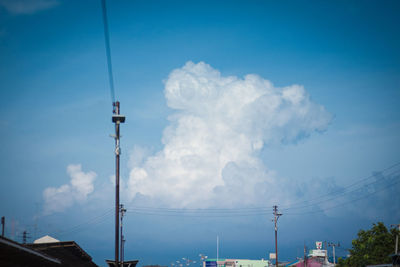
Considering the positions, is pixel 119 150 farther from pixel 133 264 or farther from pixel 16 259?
pixel 133 264

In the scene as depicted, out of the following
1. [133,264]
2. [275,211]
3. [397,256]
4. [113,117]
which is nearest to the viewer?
[113,117]

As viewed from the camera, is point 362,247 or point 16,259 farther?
point 362,247

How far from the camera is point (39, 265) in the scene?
25.6 m

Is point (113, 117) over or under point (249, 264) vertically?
over

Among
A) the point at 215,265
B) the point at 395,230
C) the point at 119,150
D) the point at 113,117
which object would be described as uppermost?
the point at 113,117

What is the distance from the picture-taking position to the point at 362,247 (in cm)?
6638

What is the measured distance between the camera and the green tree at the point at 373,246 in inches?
2470

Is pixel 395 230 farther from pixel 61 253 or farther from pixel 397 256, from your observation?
pixel 61 253

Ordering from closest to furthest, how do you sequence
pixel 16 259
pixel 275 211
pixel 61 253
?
1. pixel 16 259
2. pixel 61 253
3. pixel 275 211

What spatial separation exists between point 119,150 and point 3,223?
5665cm

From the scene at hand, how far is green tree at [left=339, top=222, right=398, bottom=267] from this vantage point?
6275 cm

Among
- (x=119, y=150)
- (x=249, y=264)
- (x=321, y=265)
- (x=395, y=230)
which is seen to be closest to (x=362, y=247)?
(x=395, y=230)

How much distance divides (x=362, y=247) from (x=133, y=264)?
40.5m

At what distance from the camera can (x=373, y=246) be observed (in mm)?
65000
